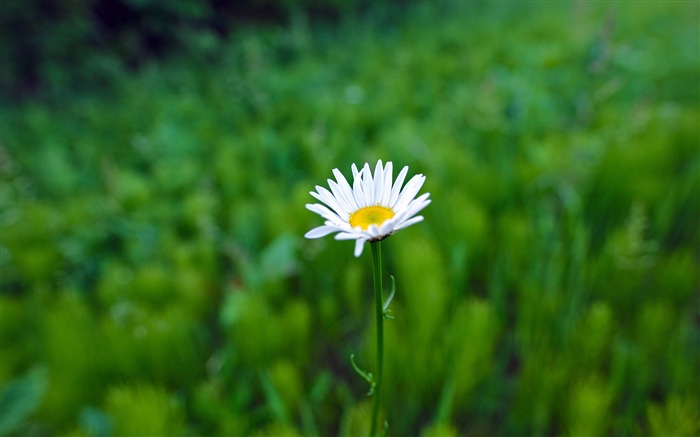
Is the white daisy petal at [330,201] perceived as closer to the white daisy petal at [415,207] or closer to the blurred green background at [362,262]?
the white daisy petal at [415,207]

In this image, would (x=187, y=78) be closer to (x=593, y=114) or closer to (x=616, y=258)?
(x=593, y=114)

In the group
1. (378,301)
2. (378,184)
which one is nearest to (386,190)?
(378,184)

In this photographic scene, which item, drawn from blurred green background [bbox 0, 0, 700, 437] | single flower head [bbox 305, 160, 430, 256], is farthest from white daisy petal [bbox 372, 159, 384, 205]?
blurred green background [bbox 0, 0, 700, 437]

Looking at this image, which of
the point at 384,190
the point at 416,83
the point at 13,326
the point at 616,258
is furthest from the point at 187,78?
the point at 384,190

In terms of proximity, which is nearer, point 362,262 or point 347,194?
point 347,194

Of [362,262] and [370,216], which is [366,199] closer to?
[370,216]

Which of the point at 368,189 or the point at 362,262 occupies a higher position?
the point at 362,262

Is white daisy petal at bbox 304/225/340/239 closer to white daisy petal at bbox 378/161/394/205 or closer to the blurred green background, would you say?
white daisy petal at bbox 378/161/394/205
